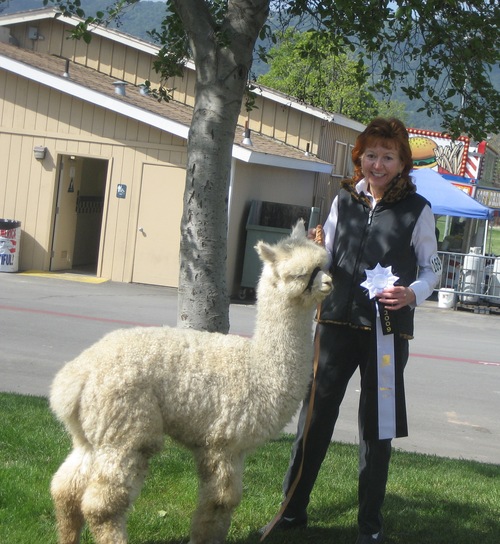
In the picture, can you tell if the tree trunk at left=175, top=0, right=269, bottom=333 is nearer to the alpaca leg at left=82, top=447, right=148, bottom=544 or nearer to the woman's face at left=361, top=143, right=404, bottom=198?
the woman's face at left=361, top=143, right=404, bottom=198

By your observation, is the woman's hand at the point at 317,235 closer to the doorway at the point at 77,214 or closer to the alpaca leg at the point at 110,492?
the alpaca leg at the point at 110,492

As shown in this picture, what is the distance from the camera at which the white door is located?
1880cm

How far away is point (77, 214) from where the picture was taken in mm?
20641

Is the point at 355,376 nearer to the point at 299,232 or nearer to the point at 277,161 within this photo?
the point at 299,232

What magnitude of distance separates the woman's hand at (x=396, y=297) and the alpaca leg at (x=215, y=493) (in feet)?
3.27

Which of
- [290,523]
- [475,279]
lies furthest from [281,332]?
[475,279]

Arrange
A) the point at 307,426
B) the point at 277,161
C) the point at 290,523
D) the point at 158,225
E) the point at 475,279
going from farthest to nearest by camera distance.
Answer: the point at 475,279, the point at 277,161, the point at 158,225, the point at 290,523, the point at 307,426

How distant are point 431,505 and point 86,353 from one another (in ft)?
8.91

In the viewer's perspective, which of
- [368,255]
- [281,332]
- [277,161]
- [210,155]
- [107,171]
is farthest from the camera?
[277,161]

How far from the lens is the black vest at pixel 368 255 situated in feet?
14.7

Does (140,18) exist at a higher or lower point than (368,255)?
higher

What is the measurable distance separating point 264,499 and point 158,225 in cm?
1394

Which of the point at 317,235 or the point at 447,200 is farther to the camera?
the point at 447,200

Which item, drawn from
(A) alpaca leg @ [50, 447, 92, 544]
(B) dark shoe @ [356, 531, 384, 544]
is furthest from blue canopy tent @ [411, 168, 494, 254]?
(A) alpaca leg @ [50, 447, 92, 544]
